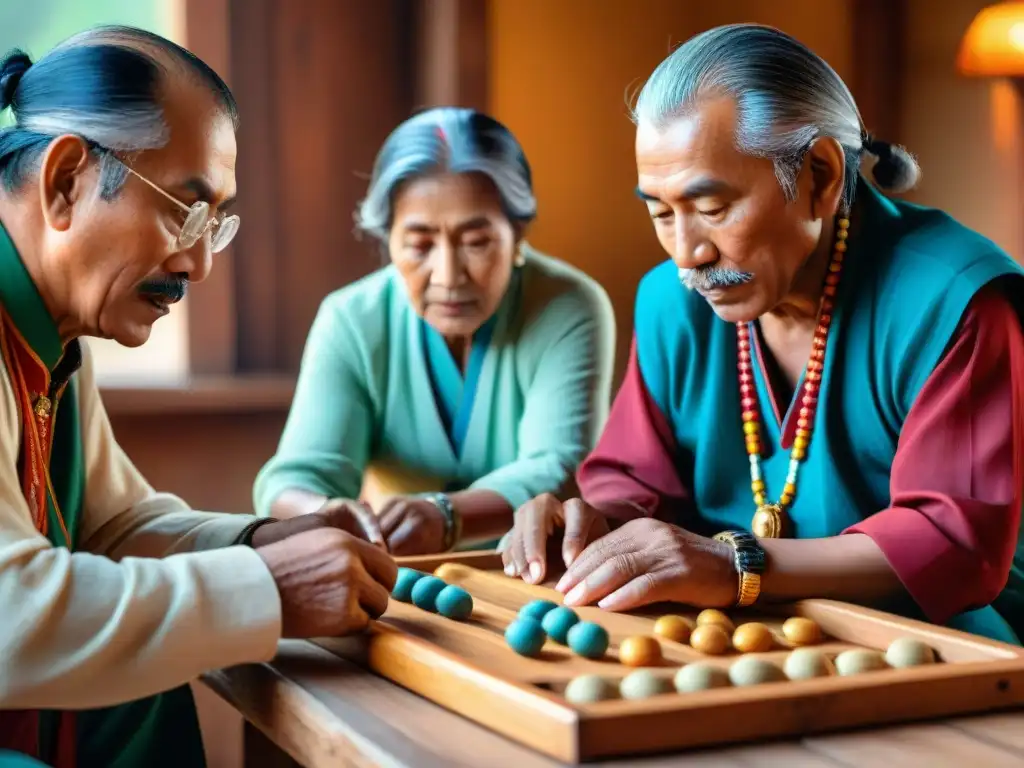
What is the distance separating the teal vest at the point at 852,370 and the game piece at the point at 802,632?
0.42 m

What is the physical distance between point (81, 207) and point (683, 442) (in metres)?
1.02

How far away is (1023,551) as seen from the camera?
5.82 feet

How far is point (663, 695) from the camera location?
3.47 ft

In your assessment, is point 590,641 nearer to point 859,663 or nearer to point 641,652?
point 641,652

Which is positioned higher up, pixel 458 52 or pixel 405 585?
pixel 458 52

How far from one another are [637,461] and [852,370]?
0.39 meters

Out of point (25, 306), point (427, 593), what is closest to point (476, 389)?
point (427, 593)

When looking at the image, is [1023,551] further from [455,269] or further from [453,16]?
[453,16]

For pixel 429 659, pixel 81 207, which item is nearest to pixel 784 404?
pixel 429 659

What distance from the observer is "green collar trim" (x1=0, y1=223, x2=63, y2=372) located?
1425mm

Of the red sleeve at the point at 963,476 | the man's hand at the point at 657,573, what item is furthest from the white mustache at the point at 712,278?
the man's hand at the point at 657,573

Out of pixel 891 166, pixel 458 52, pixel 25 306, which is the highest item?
pixel 458 52

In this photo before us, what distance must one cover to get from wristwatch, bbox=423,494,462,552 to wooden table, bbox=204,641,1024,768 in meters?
0.86

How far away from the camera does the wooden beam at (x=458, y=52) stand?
3414 mm
